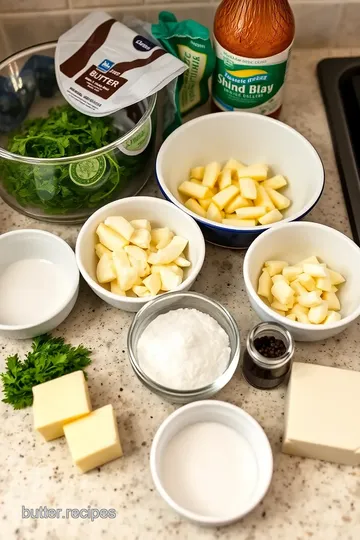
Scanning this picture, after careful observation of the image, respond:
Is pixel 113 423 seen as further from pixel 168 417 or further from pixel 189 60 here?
pixel 189 60

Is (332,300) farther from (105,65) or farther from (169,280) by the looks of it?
(105,65)

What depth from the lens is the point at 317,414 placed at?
0.81m

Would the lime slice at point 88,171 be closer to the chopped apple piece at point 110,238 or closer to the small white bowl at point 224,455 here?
the chopped apple piece at point 110,238

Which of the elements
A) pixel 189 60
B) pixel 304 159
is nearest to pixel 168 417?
pixel 304 159

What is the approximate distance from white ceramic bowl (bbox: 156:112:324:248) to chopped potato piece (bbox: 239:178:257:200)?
0.07 meters

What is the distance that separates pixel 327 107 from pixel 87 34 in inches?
18.8

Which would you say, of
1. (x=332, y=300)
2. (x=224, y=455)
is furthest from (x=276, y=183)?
(x=224, y=455)

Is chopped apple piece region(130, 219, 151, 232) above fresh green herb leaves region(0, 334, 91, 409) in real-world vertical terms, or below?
above

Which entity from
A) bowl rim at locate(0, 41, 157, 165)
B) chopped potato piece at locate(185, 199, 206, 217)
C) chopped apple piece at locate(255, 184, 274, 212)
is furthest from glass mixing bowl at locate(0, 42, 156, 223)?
chopped apple piece at locate(255, 184, 274, 212)

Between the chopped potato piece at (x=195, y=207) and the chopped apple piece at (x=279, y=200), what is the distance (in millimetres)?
123

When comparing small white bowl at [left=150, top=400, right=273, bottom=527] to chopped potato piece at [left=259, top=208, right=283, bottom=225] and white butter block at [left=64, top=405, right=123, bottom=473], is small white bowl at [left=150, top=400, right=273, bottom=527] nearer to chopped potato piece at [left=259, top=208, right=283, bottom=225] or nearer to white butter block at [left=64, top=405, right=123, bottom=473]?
white butter block at [left=64, top=405, right=123, bottom=473]

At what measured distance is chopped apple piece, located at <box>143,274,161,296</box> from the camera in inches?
36.4

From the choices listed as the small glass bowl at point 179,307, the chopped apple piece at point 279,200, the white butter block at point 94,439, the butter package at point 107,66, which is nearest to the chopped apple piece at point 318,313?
the small glass bowl at point 179,307

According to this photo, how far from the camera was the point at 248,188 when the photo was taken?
1031 millimetres
